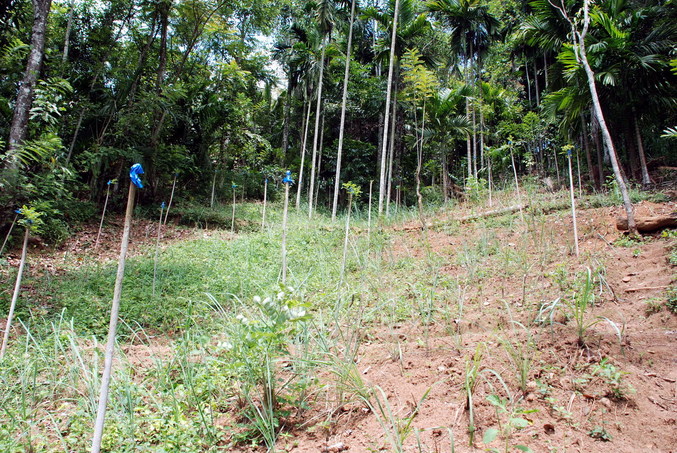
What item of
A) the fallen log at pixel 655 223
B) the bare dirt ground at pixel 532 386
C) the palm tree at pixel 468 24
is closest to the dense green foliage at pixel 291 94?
the palm tree at pixel 468 24

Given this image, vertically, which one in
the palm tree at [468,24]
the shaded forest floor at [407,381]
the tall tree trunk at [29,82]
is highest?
the palm tree at [468,24]

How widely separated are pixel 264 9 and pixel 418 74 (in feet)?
21.8

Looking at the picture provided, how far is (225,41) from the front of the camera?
13906 millimetres

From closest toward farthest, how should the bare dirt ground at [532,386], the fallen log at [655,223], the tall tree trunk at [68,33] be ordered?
the bare dirt ground at [532,386]
the fallen log at [655,223]
the tall tree trunk at [68,33]

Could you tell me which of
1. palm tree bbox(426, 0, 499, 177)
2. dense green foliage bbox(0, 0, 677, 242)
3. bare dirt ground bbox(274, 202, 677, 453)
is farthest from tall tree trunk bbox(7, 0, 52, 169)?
palm tree bbox(426, 0, 499, 177)

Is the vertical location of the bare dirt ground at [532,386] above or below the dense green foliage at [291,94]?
below

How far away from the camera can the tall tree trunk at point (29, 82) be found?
5055 mm

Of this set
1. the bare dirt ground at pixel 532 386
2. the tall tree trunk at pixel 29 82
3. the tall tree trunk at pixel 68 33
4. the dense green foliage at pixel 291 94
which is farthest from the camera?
the tall tree trunk at pixel 68 33

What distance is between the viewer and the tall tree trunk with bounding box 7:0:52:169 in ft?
16.6

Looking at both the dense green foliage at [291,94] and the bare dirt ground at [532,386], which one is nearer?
the bare dirt ground at [532,386]

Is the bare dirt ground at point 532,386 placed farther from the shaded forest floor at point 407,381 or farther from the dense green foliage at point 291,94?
the dense green foliage at point 291,94

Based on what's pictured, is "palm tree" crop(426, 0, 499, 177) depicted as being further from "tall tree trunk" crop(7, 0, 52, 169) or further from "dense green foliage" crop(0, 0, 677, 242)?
"tall tree trunk" crop(7, 0, 52, 169)

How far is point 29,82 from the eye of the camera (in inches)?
203

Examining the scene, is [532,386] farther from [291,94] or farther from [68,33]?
[291,94]
